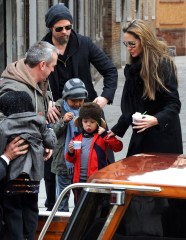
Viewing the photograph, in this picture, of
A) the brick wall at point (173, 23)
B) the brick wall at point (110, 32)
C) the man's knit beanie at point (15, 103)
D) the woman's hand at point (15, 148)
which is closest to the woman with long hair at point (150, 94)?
the man's knit beanie at point (15, 103)

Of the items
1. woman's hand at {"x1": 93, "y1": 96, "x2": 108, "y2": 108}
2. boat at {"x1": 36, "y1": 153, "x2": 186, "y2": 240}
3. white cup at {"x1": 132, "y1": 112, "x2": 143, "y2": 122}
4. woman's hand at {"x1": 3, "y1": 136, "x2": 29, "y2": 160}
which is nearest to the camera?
boat at {"x1": 36, "y1": 153, "x2": 186, "y2": 240}

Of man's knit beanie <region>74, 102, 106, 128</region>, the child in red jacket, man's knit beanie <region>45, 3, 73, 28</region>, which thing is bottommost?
the child in red jacket

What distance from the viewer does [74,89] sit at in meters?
7.98

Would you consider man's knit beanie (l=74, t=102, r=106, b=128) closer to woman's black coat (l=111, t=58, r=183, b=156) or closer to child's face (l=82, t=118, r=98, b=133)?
child's face (l=82, t=118, r=98, b=133)

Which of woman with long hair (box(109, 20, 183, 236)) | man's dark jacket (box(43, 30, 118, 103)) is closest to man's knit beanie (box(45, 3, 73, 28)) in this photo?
man's dark jacket (box(43, 30, 118, 103))

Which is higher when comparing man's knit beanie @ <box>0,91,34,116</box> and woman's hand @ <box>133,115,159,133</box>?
man's knit beanie @ <box>0,91,34,116</box>

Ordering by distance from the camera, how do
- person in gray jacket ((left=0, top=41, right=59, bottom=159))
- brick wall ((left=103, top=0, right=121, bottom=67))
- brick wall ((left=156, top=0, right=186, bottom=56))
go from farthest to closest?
brick wall ((left=156, top=0, right=186, bottom=56)) < brick wall ((left=103, top=0, right=121, bottom=67)) < person in gray jacket ((left=0, top=41, right=59, bottom=159))

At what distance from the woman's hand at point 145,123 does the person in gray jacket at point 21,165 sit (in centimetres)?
111

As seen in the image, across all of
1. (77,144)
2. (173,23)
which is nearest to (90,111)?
(77,144)

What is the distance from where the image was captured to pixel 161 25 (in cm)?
5075

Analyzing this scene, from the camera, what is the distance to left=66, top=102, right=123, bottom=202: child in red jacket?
8016 mm

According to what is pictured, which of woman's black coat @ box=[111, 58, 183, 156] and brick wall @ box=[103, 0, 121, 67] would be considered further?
brick wall @ box=[103, 0, 121, 67]

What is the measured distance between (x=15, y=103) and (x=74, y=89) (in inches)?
75.2

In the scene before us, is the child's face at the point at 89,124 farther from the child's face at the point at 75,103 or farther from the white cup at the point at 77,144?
the child's face at the point at 75,103
